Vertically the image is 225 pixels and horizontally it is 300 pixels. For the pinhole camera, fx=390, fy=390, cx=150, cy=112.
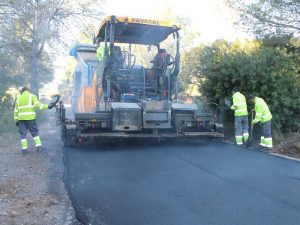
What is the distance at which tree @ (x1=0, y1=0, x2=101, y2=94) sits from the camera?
603 inches

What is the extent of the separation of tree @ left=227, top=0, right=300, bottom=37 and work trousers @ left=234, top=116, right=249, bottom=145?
125 inches

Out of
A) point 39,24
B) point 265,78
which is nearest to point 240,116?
point 265,78

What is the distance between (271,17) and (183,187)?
23.7 feet

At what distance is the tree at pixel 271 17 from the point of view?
33.9 ft

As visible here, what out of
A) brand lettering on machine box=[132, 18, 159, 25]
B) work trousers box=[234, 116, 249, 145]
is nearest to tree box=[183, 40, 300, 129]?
work trousers box=[234, 116, 249, 145]

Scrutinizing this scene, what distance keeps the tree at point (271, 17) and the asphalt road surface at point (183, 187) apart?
177 inches

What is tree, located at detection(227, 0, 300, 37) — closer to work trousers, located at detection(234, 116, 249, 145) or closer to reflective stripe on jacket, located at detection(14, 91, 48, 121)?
work trousers, located at detection(234, 116, 249, 145)

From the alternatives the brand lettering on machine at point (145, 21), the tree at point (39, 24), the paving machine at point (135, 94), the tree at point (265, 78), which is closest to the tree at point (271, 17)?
the tree at point (265, 78)

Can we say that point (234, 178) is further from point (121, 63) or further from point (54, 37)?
point (54, 37)

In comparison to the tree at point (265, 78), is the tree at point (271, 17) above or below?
above

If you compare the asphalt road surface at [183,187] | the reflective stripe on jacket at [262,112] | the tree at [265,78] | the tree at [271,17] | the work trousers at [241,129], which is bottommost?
the asphalt road surface at [183,187]

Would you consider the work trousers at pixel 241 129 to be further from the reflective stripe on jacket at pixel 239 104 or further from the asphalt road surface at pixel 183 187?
the asphalt road surface at pixel 183 187

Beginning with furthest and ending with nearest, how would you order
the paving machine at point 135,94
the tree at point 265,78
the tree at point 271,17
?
the tree at point 271,17, the tree at point 265,78, the paving machine at point 135,94

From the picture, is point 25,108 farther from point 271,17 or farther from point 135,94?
point 271,17
